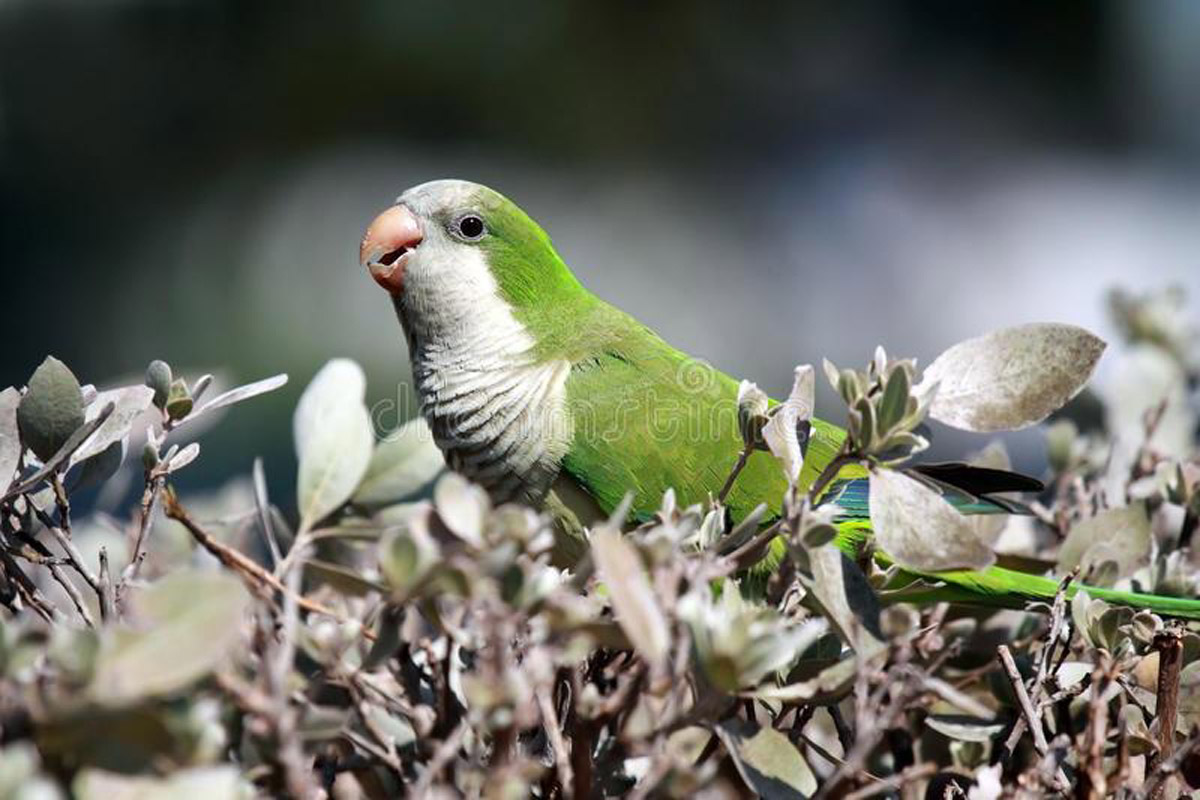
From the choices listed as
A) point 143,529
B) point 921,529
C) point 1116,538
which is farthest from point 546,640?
point 1116,538

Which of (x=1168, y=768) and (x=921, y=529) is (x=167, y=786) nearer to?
(x=921, y=529)

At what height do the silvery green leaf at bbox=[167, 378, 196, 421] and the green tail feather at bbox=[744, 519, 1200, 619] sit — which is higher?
the silvery green leaf at bbox=[167, 378, 196, 421]

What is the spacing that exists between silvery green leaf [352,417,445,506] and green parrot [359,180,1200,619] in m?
0.61

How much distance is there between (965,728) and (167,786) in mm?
673

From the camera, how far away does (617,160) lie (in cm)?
823

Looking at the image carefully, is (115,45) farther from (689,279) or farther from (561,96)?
(689,279)

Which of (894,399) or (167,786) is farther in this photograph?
(894,399)

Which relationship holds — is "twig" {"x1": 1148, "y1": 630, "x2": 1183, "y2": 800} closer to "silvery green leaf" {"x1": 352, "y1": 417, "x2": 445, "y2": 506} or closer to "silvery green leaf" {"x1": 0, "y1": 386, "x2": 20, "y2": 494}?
"silvery green leaf" {"x1": 352, "y1": 417, "x2": 445, "y2": 506}

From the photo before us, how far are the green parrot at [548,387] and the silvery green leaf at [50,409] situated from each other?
2.69ft

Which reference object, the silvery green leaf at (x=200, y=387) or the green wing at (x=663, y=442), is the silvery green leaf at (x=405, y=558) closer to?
the silvery green leaf at (x=200, y=387)

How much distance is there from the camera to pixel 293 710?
0.77 m

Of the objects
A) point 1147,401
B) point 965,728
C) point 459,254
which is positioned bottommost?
point 965,728

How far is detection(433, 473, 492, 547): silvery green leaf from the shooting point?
0.78m

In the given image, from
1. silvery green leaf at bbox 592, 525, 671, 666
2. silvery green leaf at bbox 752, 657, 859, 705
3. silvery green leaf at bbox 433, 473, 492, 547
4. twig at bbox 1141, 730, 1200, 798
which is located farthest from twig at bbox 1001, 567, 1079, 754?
silvery green leaf at bbox 433, 473, 492, 547
